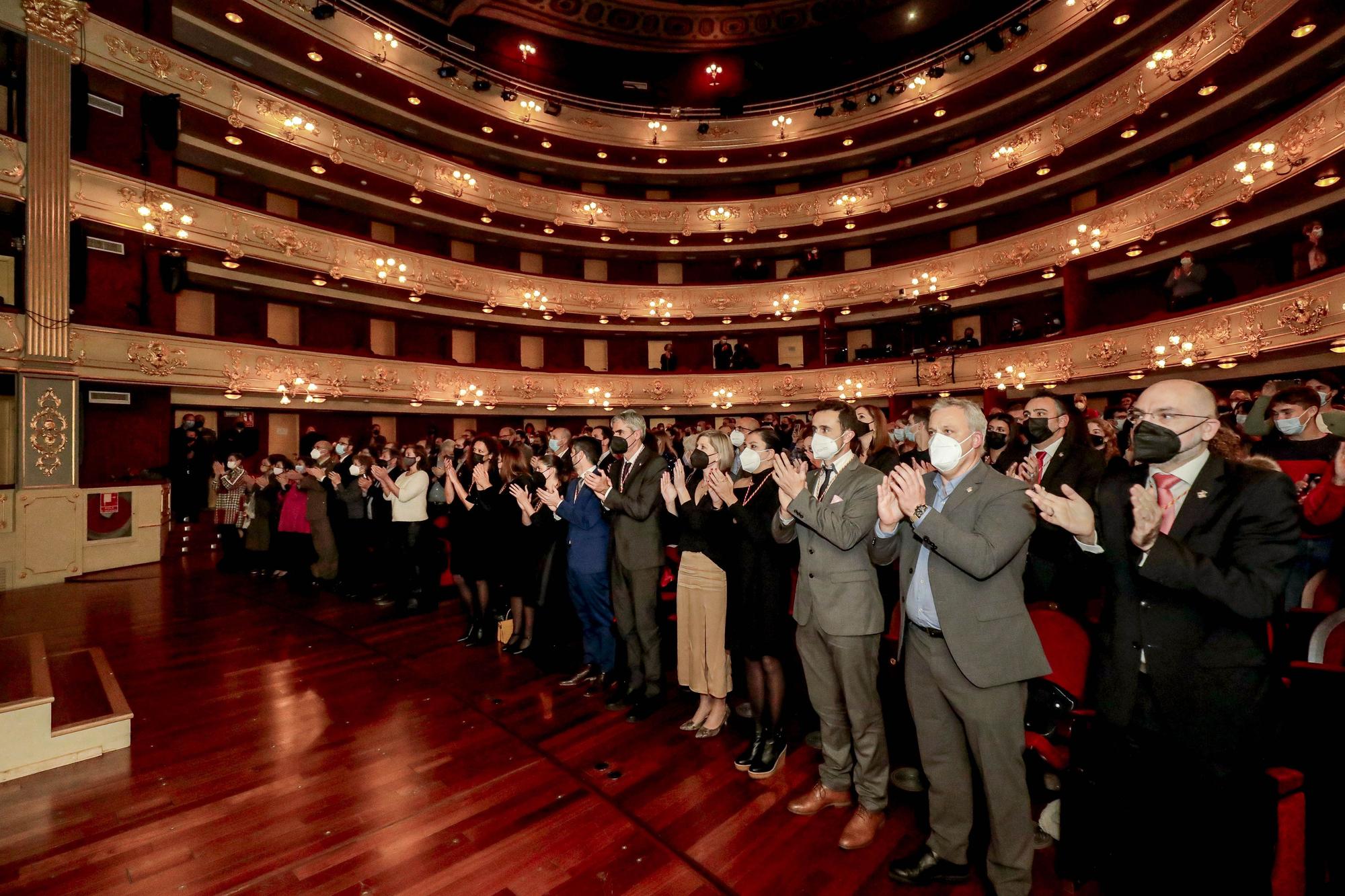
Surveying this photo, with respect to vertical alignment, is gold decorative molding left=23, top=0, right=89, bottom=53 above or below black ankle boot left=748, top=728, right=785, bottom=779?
above

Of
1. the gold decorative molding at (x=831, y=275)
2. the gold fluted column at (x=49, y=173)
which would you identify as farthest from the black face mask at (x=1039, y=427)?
the gold fluted column at (x=49, y=173)

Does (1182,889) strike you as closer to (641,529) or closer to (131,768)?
(641,529)

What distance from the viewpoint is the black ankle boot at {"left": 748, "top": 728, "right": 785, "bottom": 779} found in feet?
9.30

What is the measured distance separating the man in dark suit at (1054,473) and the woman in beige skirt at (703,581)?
144cm

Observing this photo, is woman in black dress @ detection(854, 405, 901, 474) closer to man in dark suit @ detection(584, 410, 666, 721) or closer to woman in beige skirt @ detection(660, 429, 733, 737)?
woman in beige skirt @ detection(660, 429, 733, 737)

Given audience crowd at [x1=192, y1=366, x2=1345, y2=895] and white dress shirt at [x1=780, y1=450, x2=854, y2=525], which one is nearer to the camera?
audience crowd at [x1=192, y1=366, x2=1345, y2=895]

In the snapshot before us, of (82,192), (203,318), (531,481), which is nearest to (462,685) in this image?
(531,481)

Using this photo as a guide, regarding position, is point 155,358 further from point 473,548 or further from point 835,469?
point 835,469

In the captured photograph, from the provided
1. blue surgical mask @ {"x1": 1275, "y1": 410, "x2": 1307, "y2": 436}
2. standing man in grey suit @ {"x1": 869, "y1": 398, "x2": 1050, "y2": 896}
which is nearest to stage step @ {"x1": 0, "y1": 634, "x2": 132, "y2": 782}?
standing man in grey suit @ {"x1": 869, "y1": 398, "x2": 1050, "y2": 896}

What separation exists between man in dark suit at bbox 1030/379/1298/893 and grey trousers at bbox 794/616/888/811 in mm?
768

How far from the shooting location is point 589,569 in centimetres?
392

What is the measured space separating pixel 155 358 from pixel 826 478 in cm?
1172

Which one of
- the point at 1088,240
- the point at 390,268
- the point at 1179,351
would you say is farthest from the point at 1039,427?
the point at 390,268

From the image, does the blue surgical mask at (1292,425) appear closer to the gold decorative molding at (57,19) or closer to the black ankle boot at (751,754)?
the black ankle boot at (751,754)
